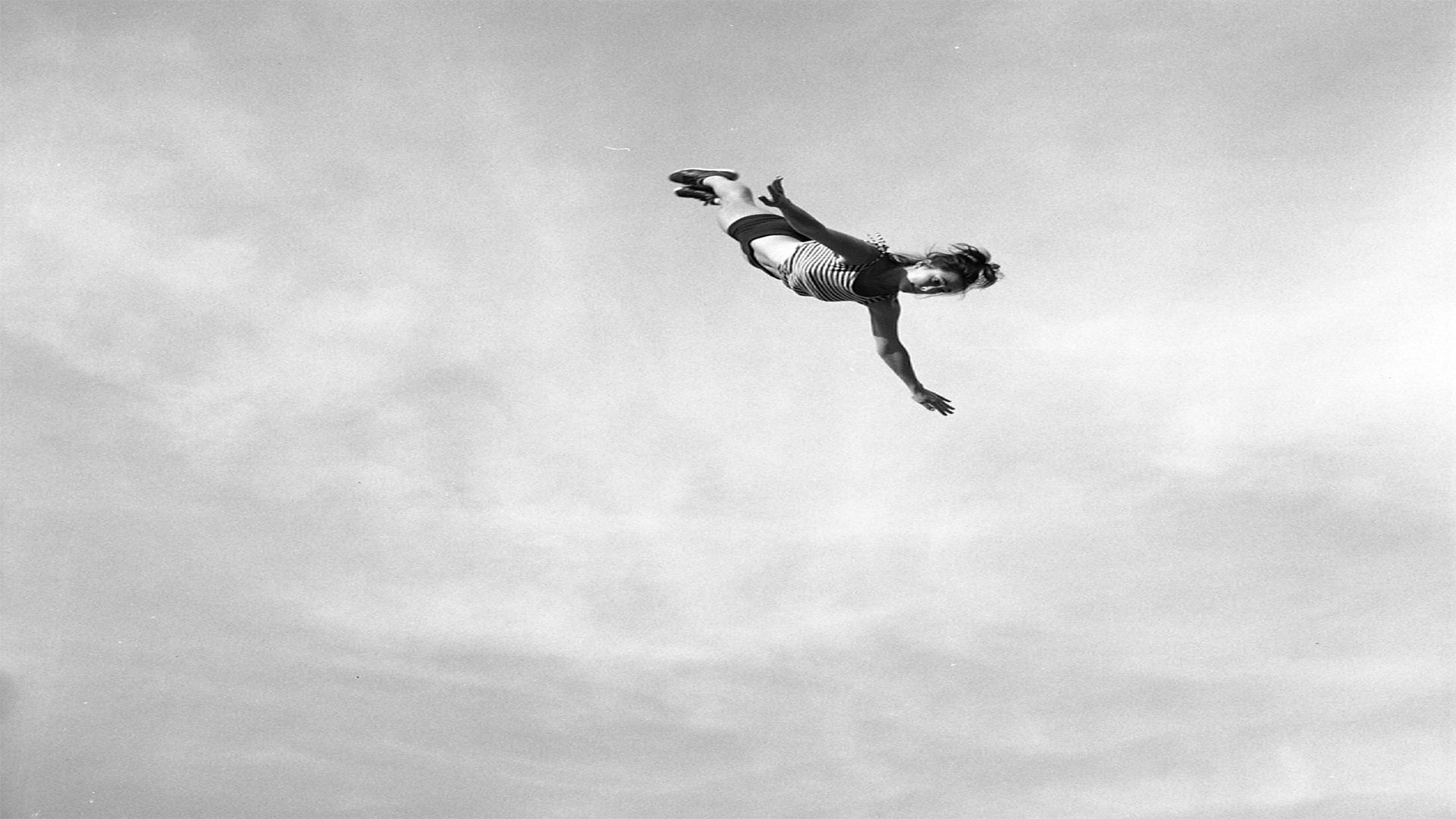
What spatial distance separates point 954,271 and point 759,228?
2761 millimetres

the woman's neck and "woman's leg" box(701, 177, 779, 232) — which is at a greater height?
"woman's leg" box(701, 177, 779, 232)

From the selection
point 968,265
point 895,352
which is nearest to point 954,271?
point 968,265

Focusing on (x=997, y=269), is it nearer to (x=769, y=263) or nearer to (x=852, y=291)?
(x=852, y=291)

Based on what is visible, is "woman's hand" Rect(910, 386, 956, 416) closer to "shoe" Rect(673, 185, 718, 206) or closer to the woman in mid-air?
the woman in mid-air

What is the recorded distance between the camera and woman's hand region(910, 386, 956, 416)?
57.5ft

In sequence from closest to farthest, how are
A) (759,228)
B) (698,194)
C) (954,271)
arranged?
(954,271) → (759,228) → (698,194)

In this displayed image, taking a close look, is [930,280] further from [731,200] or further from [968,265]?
[731,200]

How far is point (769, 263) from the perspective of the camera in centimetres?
1706

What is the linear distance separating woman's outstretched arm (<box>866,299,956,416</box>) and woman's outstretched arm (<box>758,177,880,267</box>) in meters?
1.13

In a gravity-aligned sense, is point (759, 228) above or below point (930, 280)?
above

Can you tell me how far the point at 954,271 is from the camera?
50.7 ft

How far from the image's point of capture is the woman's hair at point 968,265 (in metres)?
15.5

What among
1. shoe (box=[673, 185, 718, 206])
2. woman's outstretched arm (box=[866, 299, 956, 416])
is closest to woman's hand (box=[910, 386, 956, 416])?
woman's outstretched arm (box=[866, 299, 956, 416])

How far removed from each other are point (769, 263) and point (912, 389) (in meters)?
2.49
